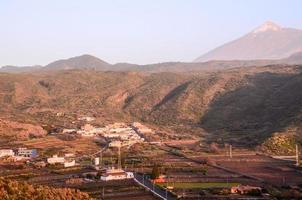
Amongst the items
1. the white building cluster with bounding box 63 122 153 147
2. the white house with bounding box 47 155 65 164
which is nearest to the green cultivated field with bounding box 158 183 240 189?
the white house with bounding box 47 155 65 164

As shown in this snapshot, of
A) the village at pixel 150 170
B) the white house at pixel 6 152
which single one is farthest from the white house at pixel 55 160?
the white house at pixel 6 152

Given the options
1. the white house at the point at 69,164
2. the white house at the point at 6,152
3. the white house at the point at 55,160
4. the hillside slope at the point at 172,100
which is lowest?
the white house at the point at 69,164

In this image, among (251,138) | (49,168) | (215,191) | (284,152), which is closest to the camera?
(215,191)

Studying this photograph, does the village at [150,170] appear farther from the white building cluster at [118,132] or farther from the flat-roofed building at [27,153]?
the white building cluster at [118,132]

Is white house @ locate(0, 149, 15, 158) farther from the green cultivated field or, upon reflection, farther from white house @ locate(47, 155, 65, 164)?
the green cultivated field

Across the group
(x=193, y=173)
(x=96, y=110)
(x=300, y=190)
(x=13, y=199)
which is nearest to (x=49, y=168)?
(x=193, y=173)

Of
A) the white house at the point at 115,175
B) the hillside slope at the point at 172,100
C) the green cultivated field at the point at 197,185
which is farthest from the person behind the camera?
the hillside slope at the point at 172,100

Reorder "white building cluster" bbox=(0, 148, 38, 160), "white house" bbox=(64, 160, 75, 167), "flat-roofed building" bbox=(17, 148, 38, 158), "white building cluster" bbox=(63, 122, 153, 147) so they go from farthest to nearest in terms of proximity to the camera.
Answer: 1. "white building cluster" bbox=(63, 122, 153, 147)
2. "flat-roofed building" bbox=(17, 148, 38, 158)
3. "white building cluster" bbox=(0, 148, 38, 160)
4. "white house" bbox=(64, 160, 75, 167)

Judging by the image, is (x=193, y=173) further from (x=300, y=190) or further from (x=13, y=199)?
(x=13, y=199)
